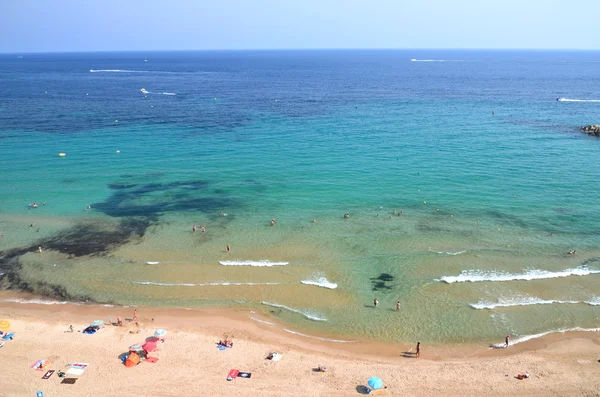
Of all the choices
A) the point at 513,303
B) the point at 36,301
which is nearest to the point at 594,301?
the point at 513,303

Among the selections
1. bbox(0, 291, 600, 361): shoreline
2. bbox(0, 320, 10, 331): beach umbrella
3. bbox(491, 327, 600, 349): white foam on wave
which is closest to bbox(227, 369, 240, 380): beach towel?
bbox(0, 291, 600, 361): shoreline

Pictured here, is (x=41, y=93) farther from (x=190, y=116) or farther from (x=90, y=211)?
(x=90, y=211)

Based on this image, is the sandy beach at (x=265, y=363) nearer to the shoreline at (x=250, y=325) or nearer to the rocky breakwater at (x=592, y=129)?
the shoreline at (x=250, y=325)

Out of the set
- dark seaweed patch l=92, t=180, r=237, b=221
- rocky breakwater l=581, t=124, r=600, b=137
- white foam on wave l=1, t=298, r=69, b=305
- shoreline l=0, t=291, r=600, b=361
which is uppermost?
rocky breakwater l=581, t=124, r=600, b=137

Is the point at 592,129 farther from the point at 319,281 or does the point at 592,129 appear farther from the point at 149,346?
the point at 149,346

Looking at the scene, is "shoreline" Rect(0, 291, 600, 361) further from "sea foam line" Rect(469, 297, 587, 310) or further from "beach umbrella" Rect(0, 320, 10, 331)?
"sea foam line" Rect(469, 297, 587, 310)

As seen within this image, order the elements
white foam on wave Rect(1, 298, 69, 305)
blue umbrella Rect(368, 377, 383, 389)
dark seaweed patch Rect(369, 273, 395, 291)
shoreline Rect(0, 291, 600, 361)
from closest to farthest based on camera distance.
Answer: blue umbrella Rect(368, 377, 383, 389) < shoreline Rect(0, 291, 600, 361) < white foam on wave Rect(1, 298, 69, 305) < dark seaweed patch Rect(369, 273, 395, 291)
